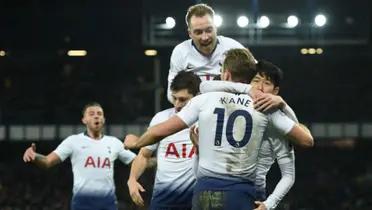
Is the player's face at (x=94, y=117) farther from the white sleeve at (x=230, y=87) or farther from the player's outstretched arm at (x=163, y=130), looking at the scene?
the white sleeve at (x=230, y=87)

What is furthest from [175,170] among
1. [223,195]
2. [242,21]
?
[242,21]

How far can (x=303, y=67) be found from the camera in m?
19.7

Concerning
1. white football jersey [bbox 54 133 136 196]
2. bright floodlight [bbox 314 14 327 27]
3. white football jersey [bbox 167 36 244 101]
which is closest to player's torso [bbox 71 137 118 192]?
white football jersey [bbox 54 133 136 196]

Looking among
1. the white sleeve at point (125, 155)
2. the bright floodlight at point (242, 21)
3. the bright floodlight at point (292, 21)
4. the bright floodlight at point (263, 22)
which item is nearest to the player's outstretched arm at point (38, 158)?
the white sleeve at point (125, 155)

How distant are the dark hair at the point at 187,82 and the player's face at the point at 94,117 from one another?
3390 millimetres

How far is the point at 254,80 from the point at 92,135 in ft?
15.0

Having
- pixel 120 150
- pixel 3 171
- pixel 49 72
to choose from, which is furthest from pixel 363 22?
pixel 120 150

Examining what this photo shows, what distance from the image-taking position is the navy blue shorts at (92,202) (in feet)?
30.6

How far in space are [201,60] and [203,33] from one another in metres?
0.22

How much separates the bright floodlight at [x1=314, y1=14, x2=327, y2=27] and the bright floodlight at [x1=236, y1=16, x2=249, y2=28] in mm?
1511

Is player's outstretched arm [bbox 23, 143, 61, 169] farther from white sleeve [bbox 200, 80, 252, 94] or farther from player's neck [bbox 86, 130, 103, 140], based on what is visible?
white sleeve [bbox 200, 80, 252, 94]

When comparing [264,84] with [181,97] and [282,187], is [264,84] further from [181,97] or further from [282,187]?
[181,97]

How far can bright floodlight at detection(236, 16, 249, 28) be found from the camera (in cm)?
1820

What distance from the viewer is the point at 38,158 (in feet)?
27.7
